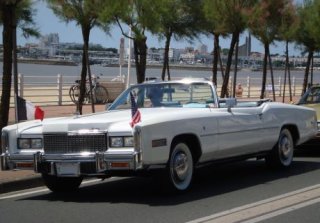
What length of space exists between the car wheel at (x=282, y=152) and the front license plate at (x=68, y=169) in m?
4.11

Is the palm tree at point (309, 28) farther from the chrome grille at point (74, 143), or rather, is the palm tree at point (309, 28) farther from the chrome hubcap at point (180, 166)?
the chrome grille at point (74, 143)

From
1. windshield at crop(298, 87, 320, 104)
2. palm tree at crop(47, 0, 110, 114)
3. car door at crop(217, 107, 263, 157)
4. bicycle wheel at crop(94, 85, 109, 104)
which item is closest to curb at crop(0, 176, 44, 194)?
car door at crop(217, 107, 263, 157)

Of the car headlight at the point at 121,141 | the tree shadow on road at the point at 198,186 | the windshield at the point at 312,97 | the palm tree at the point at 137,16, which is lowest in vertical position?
the tree shadow on road at the point at 198,186

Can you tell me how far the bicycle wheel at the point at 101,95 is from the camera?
26.7 m

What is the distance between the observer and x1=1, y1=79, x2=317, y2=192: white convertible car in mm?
8375

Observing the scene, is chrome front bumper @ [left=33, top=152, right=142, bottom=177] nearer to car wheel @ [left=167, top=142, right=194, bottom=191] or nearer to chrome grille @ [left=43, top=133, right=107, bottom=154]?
chrome grille @ [left=43, top=133, right=107, bottom=154]

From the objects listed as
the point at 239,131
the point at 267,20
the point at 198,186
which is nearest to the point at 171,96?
the point at 239,131

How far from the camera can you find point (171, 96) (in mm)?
10336

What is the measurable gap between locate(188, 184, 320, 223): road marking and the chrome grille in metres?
1.72

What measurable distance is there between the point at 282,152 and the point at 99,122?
4275mm

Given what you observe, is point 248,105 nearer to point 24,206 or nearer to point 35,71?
point 24,206

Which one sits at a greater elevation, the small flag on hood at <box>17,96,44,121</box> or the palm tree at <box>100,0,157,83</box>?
the palm tree at <box>100,0,157,83</box>

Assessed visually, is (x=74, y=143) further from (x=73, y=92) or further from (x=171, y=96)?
(x=73, y=92)

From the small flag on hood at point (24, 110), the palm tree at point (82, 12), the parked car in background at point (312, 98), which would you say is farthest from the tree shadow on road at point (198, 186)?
the palm tree at point (82, 12)
